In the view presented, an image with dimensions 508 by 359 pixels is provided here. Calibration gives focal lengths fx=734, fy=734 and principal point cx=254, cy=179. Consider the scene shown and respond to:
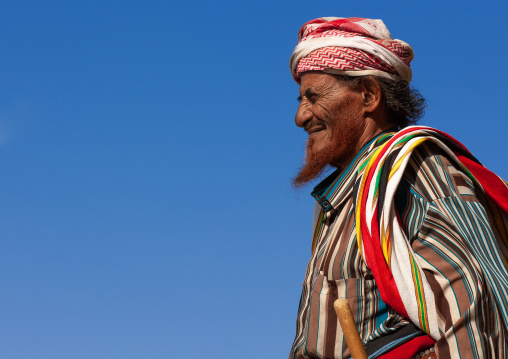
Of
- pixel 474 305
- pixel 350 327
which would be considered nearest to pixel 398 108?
pixel 474 305

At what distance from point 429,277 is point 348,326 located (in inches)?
23.7

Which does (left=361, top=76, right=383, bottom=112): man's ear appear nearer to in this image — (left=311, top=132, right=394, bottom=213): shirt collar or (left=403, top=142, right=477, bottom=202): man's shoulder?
(left=311, top=132, right=394, bottom=213): shirt collar

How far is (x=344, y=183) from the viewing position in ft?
12.5

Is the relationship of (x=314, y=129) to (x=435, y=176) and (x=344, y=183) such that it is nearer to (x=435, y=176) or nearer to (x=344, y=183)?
(x=344, y=183)

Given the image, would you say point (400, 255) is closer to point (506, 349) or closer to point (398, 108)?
point (506, 349)

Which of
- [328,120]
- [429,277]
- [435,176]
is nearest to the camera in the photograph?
[429,277]

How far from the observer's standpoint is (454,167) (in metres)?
3.34

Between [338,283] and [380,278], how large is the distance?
295 millimetres

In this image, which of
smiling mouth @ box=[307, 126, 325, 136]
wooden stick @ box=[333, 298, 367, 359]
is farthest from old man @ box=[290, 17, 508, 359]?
wooden stick @ box=[333, 298, 367, 359]

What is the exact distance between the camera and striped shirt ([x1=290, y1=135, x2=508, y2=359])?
9.43ft

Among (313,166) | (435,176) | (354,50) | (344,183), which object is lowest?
(435,176)

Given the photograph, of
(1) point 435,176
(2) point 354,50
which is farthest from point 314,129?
(1) point 435,176

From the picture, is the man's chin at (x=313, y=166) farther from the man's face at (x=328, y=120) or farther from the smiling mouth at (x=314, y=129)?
the smiling mouth at (x=314, y=129)

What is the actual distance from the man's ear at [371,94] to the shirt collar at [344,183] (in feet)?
0.56
